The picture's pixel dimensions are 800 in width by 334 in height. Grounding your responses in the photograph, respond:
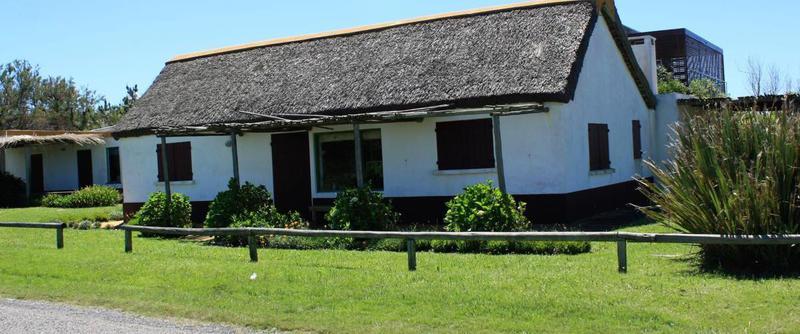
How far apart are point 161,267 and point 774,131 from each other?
8.25 m

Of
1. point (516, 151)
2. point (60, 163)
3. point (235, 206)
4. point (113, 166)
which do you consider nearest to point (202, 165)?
point (235, 206)

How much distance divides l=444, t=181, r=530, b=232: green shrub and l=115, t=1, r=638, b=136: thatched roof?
2.65 meters

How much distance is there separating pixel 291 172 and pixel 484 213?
6914 millimetres

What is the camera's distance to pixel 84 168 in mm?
32281

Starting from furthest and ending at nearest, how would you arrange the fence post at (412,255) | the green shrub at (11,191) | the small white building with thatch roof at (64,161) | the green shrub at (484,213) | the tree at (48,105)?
the tree at (48,105) → the small white building with thatch roof at (64,161) → the green shrub at (11,191) → the green shrub at (484,213) → the fence post at (412,255)

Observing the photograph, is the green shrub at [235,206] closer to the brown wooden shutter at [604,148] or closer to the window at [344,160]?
the window at [344,160]

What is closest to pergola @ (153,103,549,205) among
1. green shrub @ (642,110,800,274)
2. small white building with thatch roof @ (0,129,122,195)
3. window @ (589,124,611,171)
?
window @ (589,124,611,171)

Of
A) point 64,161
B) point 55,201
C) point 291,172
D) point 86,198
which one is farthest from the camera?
point 64,161

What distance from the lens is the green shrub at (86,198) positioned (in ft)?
91.7

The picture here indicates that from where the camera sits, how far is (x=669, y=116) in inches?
891

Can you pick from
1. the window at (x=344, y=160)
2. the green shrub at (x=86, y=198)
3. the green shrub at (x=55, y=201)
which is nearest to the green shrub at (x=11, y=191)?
the green shrub at (x=55, y=201)

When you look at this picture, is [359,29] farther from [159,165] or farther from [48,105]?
[48,105]

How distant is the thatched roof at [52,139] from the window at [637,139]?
19.4 metres

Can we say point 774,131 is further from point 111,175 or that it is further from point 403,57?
point 111,175
